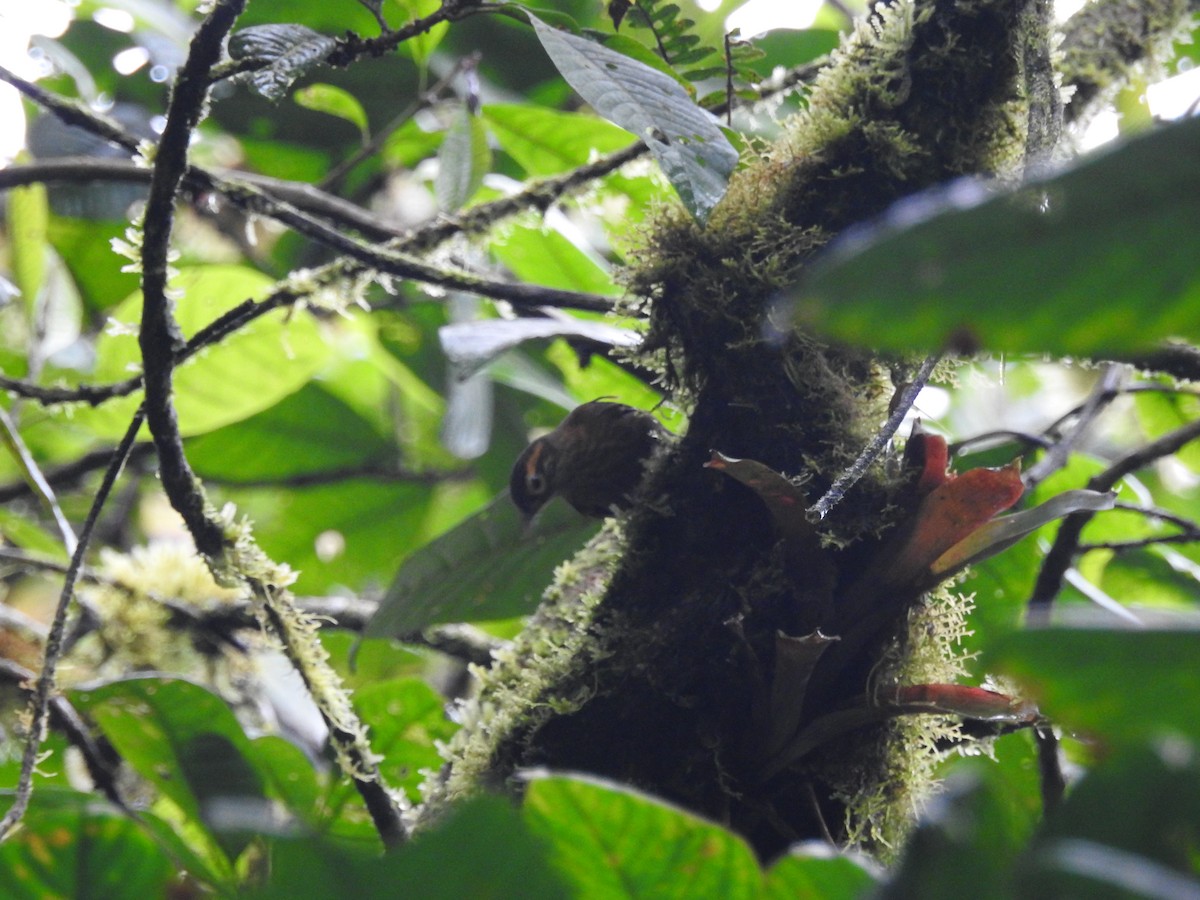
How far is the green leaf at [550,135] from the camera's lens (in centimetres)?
160

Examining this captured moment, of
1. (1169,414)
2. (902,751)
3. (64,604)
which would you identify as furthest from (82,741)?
(1169,414)

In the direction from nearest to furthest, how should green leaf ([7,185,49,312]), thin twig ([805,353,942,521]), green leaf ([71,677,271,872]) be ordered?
thin twig ([805,353,942,521]) < green leaf ([71,677,271,872]) < green leaf ([7,185,49,312])

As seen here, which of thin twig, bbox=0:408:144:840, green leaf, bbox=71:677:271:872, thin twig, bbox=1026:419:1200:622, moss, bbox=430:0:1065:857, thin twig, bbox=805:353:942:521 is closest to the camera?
thin twig, bbox=805:353:942:521

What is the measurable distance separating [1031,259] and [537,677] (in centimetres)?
71

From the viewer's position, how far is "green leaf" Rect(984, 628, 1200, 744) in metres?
0.36

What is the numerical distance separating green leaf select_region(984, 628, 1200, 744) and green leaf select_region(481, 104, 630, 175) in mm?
1338

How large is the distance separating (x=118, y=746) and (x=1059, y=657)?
43.3 inches

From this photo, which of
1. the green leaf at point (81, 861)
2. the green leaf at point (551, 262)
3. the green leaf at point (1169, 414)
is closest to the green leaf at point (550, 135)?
the green leaf at point (551, 262)

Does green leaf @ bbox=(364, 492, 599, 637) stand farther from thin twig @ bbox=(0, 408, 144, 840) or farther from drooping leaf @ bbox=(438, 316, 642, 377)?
thin twig @ bbox=(0, 408, 144, 840)

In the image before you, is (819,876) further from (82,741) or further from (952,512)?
(82,741)

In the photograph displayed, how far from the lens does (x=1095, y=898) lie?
0.32 metres

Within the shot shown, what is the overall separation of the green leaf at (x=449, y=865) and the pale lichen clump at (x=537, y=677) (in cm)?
51

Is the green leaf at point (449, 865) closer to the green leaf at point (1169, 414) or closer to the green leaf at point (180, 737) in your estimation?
the green leaf at point (180, 737)

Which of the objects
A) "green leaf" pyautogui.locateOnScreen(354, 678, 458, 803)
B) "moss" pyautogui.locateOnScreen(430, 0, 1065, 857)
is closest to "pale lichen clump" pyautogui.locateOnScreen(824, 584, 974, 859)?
"moss" pyautogui.locateOnScreen(430, 0, 1065, 857)
